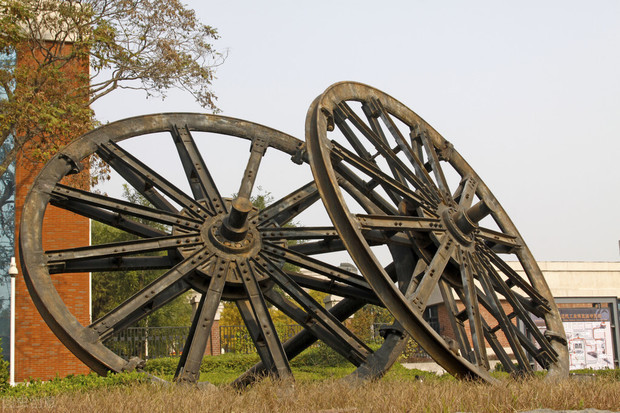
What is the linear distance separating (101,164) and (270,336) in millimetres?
11233

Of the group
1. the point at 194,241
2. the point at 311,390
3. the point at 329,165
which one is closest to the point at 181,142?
the point at 194,241

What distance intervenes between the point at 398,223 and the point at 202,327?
303 centimetres

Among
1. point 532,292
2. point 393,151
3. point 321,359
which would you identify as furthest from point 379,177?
point 321,359

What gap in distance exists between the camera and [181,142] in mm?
11586

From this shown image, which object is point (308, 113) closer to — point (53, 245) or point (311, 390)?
point (311, 390)

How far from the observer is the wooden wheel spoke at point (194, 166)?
37.3 ft

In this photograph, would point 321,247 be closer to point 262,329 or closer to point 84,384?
point 262,329

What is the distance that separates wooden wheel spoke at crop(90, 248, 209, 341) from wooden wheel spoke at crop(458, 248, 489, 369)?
145 inches

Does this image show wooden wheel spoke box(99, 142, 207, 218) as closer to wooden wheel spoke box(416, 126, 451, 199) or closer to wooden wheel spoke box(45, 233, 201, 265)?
wooden wheel spoke box(45, 233, 201, 265)

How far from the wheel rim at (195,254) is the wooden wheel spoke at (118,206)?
0.02 m

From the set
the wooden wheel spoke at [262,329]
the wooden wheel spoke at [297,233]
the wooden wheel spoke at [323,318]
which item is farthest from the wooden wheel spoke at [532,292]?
the wooden wheel spoke at [262,329]

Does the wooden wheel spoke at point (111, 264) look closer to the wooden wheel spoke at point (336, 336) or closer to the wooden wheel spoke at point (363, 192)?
the wooden wheel spoke at point (336, 336)

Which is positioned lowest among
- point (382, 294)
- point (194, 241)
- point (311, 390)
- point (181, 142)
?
point (311, 390)

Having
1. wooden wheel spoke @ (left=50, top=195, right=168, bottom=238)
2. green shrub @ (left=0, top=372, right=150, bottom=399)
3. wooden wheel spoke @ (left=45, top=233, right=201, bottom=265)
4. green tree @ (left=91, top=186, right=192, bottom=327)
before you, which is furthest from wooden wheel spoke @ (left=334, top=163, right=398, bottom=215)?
green tree @ (left=91, top=186, right=192, bottom=327)
